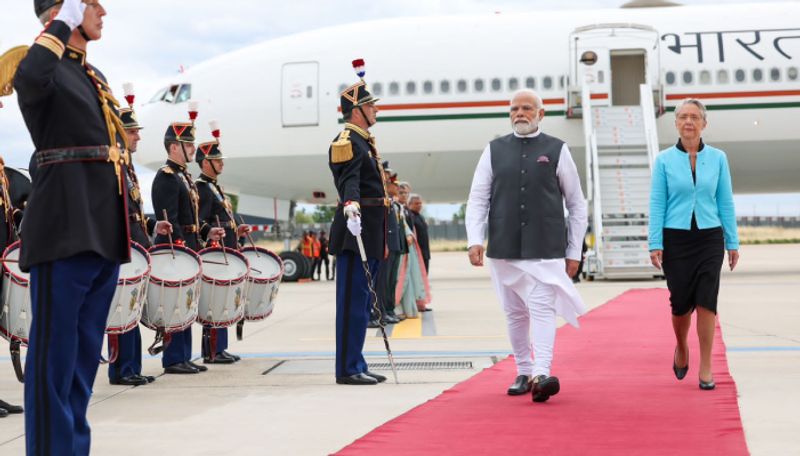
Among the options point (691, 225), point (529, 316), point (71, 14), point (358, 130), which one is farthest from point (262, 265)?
point (71, 14)

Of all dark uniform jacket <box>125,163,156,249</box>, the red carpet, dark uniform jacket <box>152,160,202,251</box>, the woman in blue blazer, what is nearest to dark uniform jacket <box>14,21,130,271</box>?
the red carpet

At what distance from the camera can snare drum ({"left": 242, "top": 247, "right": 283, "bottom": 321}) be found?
7.25 m

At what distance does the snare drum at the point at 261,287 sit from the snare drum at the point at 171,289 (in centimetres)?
81

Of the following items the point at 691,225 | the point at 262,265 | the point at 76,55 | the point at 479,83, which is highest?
the point at 479,83

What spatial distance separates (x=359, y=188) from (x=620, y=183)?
11793 mm

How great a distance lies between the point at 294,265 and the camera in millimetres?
19219

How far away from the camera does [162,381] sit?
650 cm

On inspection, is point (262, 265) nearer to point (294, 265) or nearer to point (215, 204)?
point (215, 204)

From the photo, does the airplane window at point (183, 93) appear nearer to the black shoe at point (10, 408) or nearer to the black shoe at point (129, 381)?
the black shoe at point (129, 381)

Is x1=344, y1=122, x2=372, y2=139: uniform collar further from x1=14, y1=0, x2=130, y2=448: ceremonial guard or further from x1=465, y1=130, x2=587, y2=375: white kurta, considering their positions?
x1=14, y1=0, x2=130, y2=448: ceremonial guard

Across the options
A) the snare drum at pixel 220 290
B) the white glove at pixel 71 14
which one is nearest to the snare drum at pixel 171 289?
the snare drum at pixel 220 290

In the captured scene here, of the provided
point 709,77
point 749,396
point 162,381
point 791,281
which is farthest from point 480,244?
point 709,77

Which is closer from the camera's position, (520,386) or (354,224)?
(520,386)

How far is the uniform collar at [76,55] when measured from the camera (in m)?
3.61
